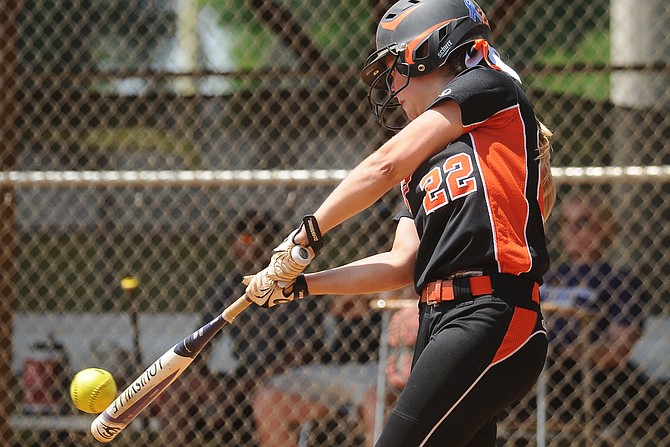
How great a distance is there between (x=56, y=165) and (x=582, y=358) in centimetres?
409

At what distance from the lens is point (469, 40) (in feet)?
8.77

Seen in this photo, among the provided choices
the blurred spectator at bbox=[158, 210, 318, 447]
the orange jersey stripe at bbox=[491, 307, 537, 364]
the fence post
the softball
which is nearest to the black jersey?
the orange jersey stripe at bbox=[491, 307, 537, 364]

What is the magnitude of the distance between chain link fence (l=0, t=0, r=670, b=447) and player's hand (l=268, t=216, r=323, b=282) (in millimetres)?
1656

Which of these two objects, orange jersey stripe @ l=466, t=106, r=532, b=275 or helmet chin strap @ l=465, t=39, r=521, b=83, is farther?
helmet chin strap @ l=465, t=39, r=521, b=83

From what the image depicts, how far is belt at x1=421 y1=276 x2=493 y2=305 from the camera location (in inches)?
96.7

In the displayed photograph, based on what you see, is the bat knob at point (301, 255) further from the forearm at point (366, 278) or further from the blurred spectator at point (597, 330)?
the blurred spectator at point (597, 330)

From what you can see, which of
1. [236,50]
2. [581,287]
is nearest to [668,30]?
[581,287]

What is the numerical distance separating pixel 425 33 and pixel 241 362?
304 cm

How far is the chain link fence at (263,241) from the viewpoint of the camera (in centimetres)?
507

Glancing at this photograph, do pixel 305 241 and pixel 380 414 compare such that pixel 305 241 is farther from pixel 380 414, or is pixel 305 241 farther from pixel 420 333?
pixel 380 414

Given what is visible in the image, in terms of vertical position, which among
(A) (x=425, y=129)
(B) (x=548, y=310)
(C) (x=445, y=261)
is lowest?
(B) (x=548, y=310)

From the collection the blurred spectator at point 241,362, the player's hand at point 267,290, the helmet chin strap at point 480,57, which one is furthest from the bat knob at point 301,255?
the blurred spectator at point 241,362

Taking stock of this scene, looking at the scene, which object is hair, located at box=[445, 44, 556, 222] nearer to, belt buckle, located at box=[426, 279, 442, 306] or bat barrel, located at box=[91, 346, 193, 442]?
belt buckle, located at box=[426, 279, 442, 306]

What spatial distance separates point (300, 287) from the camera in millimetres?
2826
